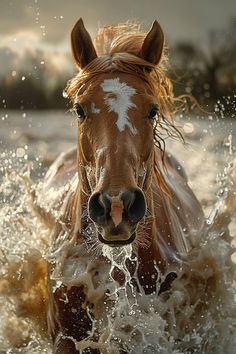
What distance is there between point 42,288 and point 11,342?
0.79m

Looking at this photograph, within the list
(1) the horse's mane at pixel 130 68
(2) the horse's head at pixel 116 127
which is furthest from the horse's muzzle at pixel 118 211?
(1) the horse's mane at pixel 130 68

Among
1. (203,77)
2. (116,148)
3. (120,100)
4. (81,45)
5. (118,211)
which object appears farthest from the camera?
(203,77)

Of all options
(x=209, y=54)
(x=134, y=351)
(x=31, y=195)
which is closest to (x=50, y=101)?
(x=209, y=54)

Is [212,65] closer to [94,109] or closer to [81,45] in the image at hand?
[81,45]

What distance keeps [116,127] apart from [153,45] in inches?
27.1

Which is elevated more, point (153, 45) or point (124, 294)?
point (153, 45)

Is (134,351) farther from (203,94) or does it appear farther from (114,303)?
(203,94)

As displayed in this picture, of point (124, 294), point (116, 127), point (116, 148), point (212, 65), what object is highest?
point (212, 65)

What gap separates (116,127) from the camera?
3.27 meters

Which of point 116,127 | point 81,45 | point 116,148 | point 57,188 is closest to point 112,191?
point 116,148

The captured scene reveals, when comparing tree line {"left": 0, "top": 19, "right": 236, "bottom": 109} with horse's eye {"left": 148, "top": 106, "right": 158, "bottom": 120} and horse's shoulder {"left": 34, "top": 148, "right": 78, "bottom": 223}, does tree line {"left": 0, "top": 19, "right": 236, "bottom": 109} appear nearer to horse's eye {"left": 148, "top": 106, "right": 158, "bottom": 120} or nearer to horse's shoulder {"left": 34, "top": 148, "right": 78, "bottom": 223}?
horse's shoulder {"left": 34, "top": 148, "right": 78, "bottom": 223}

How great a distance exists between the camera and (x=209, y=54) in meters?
20.0

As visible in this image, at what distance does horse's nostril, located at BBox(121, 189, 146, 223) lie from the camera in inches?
120

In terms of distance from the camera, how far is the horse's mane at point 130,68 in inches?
143
